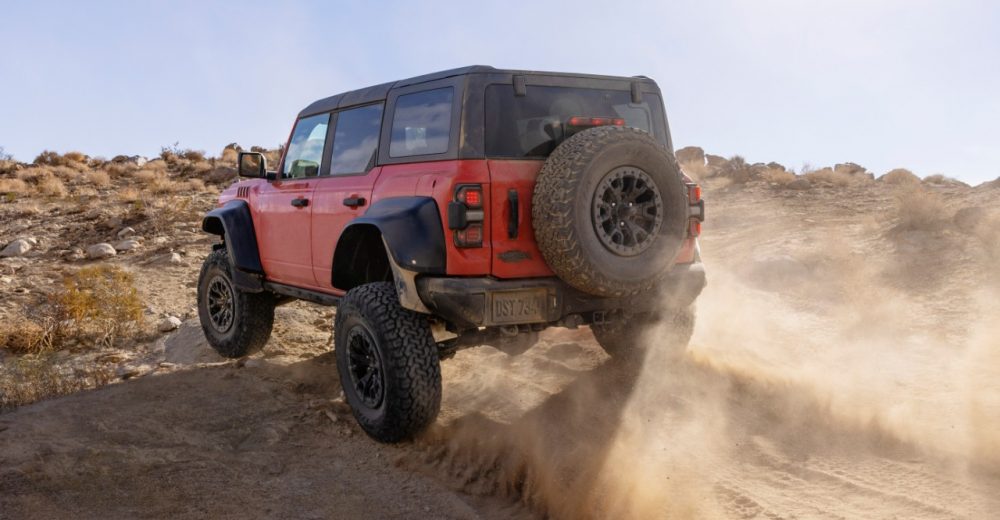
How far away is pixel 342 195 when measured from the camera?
5.08 metres

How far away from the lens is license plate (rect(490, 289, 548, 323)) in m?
4.19

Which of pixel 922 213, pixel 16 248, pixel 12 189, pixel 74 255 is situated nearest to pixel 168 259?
pixel 74 255

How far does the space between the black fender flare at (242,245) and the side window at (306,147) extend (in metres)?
0.66

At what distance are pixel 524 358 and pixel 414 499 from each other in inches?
96.7

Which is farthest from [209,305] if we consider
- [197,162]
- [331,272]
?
[197,162]

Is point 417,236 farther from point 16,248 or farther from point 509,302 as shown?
point 16,248

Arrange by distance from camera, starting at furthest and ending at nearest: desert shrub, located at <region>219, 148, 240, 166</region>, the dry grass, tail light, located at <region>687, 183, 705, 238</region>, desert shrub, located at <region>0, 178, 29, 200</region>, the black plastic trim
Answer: desert shrub, located at <region>219, 148, 240, 166</region> → desert shrub, located at <region>0, 178, 29, 200</region> → the dry grass → the black plastic trim → tail light, located at <region>687, 183, 705, 238</region>

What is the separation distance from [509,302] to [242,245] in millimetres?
2993

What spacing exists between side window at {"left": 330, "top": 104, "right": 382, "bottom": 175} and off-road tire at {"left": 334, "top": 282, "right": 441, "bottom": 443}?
3.20ft

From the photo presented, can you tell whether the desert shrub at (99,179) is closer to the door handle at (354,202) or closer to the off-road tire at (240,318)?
the off-road tire at (240,318)

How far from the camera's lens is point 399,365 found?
4.33 metres

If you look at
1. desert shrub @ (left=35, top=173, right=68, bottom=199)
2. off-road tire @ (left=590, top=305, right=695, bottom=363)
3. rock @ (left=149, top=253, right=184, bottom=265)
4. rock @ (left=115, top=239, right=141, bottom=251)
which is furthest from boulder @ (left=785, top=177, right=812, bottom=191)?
desert shrub @ (left=35, top=173, right=68, bottom=199)

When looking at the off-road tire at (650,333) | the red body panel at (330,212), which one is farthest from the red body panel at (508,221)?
the off-road tire at (650,333)

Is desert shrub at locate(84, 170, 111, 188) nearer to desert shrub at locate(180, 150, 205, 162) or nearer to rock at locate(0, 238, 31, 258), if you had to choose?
desert shrub at locate(180, 150, 205, 162)
